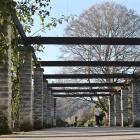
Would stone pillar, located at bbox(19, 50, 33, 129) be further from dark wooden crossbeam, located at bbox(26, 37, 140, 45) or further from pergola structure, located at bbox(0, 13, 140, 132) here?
dark wooden crossbeam, located at bbox(26, 37, 140, 45)

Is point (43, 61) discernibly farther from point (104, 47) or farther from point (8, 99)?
point (104, 47)

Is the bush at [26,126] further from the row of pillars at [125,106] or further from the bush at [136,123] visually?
the row of pillars at [125,106]

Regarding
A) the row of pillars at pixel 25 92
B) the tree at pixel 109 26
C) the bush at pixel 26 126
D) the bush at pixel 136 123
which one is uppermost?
the tree at pixel 109 26

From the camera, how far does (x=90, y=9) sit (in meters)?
44.4

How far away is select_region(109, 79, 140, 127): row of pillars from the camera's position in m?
38.5

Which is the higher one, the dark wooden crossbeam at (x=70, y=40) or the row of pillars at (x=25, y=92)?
the dark wooden crossbeam at (x=70, y=40)

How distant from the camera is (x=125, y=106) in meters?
43.0

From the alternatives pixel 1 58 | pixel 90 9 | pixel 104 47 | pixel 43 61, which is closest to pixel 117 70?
pixel 104 47

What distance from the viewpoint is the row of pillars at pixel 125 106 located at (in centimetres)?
3853

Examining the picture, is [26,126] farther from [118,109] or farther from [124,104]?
[118,109]

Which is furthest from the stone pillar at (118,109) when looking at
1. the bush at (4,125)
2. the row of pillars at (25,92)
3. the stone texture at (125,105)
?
the bush at (4,125)

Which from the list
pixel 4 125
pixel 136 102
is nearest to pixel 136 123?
pixel 136 102

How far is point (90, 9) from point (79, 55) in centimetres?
408

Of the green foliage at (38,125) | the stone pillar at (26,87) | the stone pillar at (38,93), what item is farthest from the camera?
the stone pillar at (38,93)
